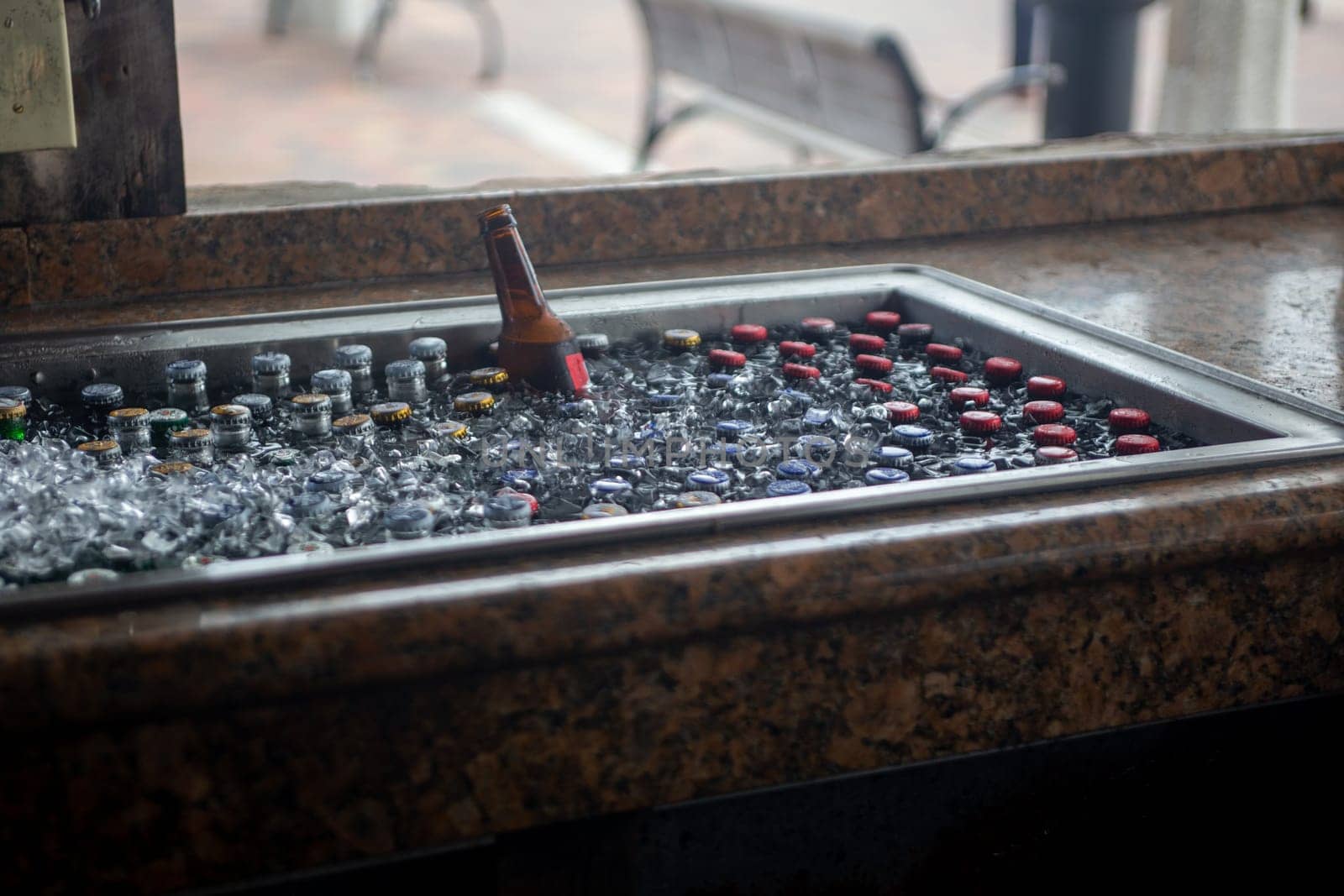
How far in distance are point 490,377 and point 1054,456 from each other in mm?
645

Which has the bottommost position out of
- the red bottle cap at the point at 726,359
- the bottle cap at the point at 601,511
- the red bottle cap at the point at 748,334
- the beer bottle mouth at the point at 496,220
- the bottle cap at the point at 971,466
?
the bottle cap at the point at 601,511

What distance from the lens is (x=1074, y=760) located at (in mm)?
1237

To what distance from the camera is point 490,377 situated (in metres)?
1.58

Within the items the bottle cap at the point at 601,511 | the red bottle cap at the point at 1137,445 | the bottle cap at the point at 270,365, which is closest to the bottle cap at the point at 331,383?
the bottle cap at the point at 270,365

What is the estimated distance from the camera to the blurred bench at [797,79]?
3.95 meters

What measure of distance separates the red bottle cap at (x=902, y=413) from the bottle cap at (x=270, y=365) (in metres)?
0.67

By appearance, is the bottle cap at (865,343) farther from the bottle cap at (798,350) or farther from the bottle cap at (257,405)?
the bottle cap at (257,405)

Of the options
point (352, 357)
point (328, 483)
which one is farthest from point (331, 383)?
point (328, 483)

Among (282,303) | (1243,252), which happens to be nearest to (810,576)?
(282,303)

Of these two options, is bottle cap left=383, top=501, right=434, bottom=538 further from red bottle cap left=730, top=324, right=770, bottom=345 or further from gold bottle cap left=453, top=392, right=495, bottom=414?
red bottle cap left=730, top=324, right=770, bottom=345

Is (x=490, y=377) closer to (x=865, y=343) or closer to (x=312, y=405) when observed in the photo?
(x=312, y=405)

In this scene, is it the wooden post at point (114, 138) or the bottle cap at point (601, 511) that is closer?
the bottle cap at point (601, 511)

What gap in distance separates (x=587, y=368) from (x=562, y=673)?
700mm

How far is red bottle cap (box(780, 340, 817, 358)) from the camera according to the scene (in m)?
1.67
